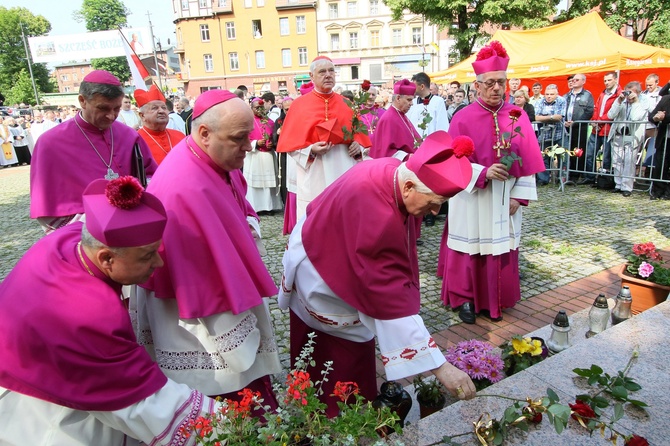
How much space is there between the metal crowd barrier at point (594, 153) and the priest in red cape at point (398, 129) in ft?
15.4

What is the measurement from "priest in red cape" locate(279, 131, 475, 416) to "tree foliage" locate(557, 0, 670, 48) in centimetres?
2692

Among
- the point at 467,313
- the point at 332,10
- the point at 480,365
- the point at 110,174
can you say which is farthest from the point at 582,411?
the point at 332,10

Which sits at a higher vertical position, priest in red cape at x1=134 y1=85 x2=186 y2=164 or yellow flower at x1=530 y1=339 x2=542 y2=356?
priest in red cape at x1=134 y1=85 x2=186 y2=164

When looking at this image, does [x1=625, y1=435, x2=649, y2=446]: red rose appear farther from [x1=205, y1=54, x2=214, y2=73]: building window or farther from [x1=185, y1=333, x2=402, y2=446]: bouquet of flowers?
[x1=205, y1=54, x2=214, y2=73]: building window

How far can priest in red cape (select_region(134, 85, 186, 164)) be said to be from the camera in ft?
14.9

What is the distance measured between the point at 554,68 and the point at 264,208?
9.19m

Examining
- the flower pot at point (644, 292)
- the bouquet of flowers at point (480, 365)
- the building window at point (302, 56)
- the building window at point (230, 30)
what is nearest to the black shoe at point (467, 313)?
the flower pot at point (644, 292)

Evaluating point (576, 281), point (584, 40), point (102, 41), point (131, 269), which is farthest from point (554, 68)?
point (102, 41)

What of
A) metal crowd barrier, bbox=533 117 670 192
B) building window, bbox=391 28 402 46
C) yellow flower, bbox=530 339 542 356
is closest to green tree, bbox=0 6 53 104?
building window, bbox=391 28 402 46

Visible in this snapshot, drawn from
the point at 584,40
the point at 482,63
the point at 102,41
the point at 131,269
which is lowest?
the point at 131,269

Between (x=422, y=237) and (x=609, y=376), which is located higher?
(x=609, y=376)

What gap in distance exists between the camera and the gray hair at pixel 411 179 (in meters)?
2.06

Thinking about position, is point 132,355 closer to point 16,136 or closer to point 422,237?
point 422,237

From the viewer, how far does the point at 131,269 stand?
168 cm
